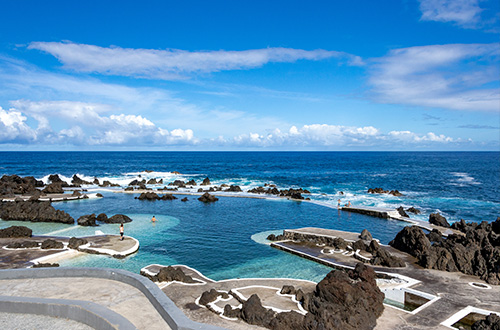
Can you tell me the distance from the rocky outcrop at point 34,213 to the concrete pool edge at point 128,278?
92.2 ft

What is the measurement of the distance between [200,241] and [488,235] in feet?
81.8

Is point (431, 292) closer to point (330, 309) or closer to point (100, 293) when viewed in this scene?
point (330, 309)

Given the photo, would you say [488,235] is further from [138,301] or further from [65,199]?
[65,199]

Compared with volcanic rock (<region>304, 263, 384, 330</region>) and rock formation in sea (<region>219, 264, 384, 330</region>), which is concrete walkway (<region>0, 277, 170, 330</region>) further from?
volcanic rock (<region>304, 263, 384, 330</region>)

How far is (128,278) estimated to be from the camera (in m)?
14.3

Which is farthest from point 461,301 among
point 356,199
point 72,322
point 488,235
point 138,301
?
point 356,199

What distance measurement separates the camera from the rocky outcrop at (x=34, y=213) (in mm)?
41062

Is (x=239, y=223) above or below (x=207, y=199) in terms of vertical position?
below

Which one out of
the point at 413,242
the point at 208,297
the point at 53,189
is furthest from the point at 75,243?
the point at 53,189

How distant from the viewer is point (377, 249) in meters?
27.1

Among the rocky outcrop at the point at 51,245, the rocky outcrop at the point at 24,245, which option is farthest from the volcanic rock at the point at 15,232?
the rocky outcrop at the point at 51,245

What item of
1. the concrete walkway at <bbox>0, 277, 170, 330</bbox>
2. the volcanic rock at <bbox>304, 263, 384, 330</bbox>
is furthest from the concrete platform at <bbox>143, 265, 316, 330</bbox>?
the concrete walkway at <bbox>0, 277, 170, 330</bbox>

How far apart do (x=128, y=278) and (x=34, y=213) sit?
114ft

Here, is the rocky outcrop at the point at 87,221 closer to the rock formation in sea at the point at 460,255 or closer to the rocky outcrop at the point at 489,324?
the rock formation in sea at the point at 460,255
